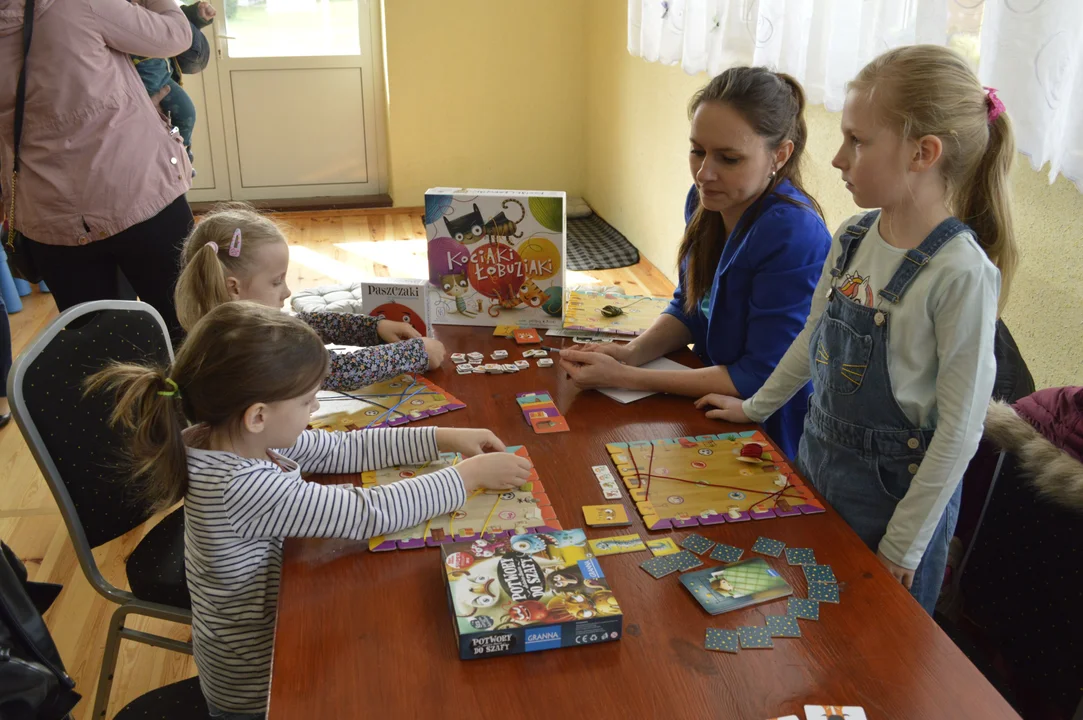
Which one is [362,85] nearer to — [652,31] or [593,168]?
[593,168]

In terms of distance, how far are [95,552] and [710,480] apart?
76.7 inches

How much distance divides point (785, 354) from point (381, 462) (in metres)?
0.71

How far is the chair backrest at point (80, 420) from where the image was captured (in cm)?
145

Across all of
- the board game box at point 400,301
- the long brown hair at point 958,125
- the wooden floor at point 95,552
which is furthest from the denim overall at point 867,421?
the wooden floor at point 95,552

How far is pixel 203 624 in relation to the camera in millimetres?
1266

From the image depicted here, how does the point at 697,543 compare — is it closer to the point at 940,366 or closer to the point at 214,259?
the point at 940,366

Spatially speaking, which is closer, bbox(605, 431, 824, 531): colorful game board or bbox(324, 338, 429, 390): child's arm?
bbox(605, 431, 824, 531): colorful game board

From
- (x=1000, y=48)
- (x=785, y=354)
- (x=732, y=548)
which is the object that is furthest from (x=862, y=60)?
(x=732, y=548)

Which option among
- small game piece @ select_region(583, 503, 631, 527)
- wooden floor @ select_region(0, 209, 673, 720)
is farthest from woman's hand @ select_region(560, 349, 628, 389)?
wooden floor @ select_region(0, 209, 673, 720)

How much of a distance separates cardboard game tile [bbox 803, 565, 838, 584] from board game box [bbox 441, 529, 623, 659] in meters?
0.27

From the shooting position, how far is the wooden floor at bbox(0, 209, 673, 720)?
81.9 inches

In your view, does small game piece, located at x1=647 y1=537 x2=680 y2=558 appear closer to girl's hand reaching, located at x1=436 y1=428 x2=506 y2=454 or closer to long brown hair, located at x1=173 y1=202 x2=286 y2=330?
girl's hand reaching, located at x1=436 y1=428 x2=506 y2=454

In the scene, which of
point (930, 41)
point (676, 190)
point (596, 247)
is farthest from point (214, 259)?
point (596, 247)

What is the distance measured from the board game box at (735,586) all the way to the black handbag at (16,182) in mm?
1895
